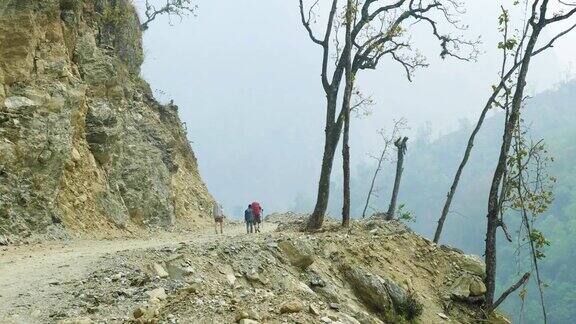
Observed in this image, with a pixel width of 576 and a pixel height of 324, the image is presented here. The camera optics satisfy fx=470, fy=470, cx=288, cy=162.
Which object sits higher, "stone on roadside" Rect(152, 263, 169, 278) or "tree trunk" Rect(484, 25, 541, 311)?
"tree trunk" Rect(484, 25, 541, 311)

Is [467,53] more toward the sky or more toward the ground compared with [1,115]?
more toward the sky

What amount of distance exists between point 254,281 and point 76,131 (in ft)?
38.8

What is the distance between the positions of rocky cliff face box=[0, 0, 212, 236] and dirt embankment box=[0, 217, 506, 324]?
250 cm

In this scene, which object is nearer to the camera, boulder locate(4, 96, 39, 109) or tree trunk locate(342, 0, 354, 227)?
boulder locate(4, 96, 39, 109)

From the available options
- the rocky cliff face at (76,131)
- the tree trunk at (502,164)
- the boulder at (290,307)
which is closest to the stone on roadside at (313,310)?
the boulder at (290,307)

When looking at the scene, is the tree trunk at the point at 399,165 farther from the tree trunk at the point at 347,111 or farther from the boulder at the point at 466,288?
the boulder at the point at 466,288

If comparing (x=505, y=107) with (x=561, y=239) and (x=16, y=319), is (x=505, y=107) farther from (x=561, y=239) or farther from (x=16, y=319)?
(x=561, y=239)

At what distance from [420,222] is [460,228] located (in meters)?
29.8

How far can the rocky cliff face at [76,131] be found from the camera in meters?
14.9

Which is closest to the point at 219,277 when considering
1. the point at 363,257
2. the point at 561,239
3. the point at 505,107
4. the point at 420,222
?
the point at 363,257

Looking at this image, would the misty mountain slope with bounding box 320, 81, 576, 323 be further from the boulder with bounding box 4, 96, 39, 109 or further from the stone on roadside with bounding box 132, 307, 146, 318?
the stone on roadside with bounding box 132, 307, 146, 318

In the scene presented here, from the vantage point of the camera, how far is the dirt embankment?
24.3 feet

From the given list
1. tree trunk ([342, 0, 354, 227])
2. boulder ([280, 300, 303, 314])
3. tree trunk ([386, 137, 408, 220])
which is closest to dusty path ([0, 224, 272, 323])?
boulder ([280, 300, 303, 314])

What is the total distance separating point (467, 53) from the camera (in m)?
21.8
